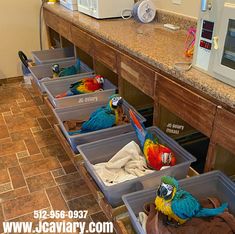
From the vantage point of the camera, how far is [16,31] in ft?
11.2

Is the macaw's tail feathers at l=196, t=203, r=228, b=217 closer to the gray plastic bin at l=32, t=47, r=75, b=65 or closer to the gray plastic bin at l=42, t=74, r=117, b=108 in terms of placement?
the gray plastic bin at l=42, t=74, r=117, b=108

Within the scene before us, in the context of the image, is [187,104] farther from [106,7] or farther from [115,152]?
[106,7]

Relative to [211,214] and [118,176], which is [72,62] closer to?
[118,176]

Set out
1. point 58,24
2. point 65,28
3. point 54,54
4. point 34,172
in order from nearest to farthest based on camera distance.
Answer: point 34,172
point 65,28
point 58,24
point 54,54

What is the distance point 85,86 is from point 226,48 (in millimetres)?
1155

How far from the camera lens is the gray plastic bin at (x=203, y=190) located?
111cm

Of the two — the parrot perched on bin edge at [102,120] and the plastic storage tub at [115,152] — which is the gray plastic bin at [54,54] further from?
the plastic storage tub at [115,152]

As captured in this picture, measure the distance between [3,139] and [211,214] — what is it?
1932 mm

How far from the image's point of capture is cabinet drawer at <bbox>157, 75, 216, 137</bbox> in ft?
3.80

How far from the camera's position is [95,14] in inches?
91.9

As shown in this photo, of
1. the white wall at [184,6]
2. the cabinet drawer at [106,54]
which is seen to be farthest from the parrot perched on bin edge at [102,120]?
the white wall at [184,6]

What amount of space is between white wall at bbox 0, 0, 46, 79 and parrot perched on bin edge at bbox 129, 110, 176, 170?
266cm

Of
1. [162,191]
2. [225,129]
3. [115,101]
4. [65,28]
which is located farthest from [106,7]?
[162,191]

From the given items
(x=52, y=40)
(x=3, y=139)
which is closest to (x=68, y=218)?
(x=3, y=139)
